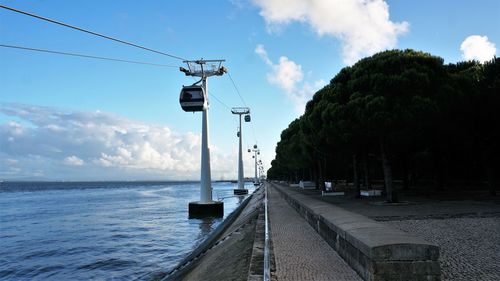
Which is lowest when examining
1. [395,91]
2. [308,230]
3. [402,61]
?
[308,230]

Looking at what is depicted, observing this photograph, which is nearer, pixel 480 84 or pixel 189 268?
pixel 189 268

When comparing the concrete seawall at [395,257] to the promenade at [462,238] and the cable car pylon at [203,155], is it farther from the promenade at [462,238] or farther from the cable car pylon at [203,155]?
the cable car pylon at [203,155]

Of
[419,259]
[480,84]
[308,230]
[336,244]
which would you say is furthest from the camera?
[480,84]

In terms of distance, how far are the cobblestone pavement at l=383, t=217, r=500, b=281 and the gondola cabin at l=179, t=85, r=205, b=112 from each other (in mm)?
20799

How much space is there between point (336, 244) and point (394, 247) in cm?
373

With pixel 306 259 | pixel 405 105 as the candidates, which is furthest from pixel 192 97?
pixel 306 259

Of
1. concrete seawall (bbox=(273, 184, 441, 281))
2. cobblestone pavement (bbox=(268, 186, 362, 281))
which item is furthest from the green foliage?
concrete seawall (bbox=(273, 184, 441, 281))

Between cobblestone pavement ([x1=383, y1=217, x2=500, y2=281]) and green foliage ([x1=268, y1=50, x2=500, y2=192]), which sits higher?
green foliage ([x1=268, y1=50, x2=500, y2=192])

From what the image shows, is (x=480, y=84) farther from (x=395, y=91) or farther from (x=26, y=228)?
(x=26, y=228)

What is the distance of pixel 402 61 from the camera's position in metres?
23.8

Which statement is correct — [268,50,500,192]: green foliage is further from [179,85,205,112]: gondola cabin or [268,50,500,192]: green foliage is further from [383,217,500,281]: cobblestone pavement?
[179,85,205,112]: gondola cabin

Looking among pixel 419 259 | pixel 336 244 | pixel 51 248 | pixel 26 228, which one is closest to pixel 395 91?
pixel 336 244

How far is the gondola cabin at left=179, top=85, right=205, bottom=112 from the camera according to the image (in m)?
33.7

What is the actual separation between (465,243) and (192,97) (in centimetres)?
2535
